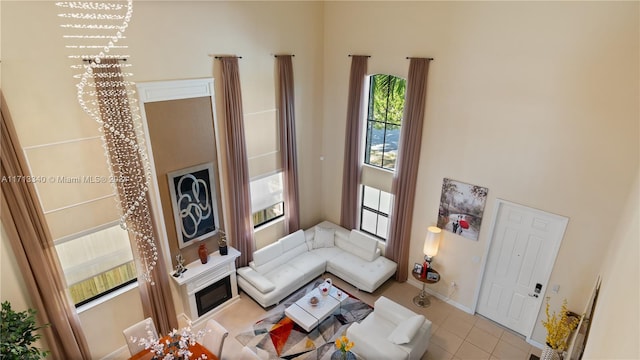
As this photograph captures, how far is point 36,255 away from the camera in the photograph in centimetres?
446

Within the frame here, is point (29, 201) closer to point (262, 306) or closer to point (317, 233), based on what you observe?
point (262, 306)

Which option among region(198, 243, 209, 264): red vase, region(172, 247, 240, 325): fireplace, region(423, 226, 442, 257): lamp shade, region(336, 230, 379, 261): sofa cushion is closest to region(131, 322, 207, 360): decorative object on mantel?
region(172, 247, 240, 325): fireplace

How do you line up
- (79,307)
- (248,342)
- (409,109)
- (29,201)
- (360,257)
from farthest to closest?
(360,257) → (409,109) → (248,342) → (79,307) → (29,201)

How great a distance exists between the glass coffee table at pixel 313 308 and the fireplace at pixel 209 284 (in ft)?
4.47

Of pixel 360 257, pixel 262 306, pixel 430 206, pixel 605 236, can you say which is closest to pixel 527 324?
pixel 605 236

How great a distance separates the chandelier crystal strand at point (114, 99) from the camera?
4.43 metres

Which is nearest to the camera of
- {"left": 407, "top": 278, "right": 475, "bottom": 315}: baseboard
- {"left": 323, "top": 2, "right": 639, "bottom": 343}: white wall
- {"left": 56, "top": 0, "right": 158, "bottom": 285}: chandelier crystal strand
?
{"left": 56, "top": 0, "right": 158, "bottom": 285}: chandelier crystal strand

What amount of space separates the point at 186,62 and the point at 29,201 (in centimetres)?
283

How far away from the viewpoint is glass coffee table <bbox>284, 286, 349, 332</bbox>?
19.9ft

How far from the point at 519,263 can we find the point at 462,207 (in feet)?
4.25

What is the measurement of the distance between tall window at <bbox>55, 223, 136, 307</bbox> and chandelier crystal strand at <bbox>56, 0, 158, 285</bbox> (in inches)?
9.9

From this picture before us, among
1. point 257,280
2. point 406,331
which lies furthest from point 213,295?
point 406,331

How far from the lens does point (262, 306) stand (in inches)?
268

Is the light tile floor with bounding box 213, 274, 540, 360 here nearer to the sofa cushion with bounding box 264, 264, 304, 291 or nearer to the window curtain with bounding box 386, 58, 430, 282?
the sofa cushion with bounding box 264, 264, 304, 291
